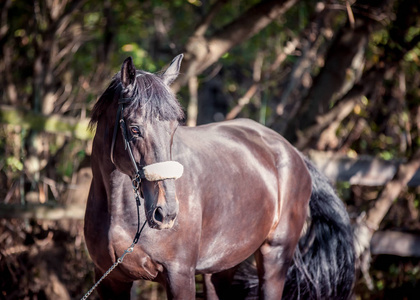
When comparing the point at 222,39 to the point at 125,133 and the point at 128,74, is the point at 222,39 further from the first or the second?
the point at 125,133

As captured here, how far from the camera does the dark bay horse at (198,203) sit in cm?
238

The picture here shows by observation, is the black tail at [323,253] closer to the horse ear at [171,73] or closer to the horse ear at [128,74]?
the horse ear at [171,73]

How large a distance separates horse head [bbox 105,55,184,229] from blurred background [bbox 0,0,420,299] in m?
1.65

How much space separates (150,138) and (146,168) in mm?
142

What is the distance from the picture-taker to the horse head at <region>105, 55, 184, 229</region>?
2.31m

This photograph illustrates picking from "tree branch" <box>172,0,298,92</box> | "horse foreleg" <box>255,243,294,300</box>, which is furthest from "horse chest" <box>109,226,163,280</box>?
"tree branch" <box>172,0,298,92</box>

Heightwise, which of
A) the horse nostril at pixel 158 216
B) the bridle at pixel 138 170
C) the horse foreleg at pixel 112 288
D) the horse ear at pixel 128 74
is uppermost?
the horse ear at pixel 128 74

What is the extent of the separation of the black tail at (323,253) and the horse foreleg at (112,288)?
1409 millimetres

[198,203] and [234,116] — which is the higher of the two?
[198,203]

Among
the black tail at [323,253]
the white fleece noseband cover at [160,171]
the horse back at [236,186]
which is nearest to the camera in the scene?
the white fleece noseband cover at [160,171]

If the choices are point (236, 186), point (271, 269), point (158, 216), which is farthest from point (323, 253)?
point (158, 216)

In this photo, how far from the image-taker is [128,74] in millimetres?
2424

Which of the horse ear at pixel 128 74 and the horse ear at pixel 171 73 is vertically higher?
the horse ear at pixel 128 74

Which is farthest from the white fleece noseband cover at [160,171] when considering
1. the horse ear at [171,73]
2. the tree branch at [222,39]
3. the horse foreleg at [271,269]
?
the tree branch at [222,39]
